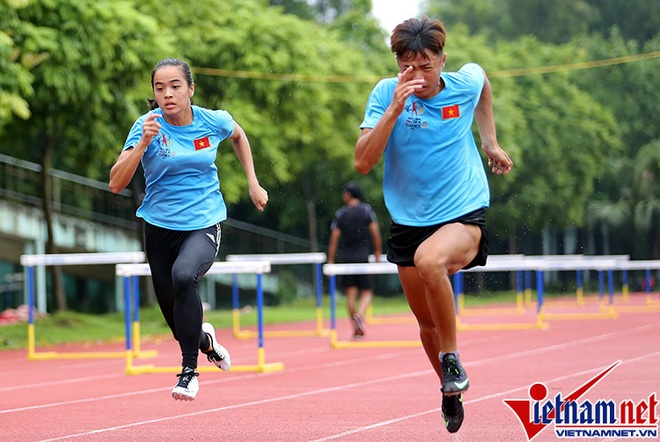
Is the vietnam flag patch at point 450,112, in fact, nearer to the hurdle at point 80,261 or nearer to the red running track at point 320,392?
the red running track at point 320,392

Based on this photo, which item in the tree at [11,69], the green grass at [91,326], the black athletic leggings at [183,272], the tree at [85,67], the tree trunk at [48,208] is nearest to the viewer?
the black athletic leggings at [183,272]

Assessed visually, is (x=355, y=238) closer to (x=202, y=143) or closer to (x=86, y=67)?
(x=86, y=67)

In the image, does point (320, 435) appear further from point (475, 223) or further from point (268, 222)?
point (268, 222)

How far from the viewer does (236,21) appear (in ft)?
95.0

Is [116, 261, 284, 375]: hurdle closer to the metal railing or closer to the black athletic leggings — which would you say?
the black athletic leggings

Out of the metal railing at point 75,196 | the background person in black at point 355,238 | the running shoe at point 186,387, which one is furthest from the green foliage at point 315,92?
the running shoe at point 186,387

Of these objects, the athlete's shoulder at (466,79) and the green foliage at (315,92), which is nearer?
the athlete's shoulder at (466,79)

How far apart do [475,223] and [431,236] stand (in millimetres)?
271

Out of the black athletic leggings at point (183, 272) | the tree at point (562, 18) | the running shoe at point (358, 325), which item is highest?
the tree at point (562, 18)

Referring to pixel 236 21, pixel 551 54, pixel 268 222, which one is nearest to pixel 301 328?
pixel 236 21

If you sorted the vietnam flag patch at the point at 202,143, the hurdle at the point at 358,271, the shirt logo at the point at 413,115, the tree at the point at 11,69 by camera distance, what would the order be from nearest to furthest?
the shirt logo at the point at 413,115 < the vietnam flag patch at the point at 202,143 < the hurdle at the point at 358,271 < the tree at the point at 11,69

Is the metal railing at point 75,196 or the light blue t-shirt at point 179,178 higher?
the metal railing at point 75,196

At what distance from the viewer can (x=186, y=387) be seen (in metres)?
7.53

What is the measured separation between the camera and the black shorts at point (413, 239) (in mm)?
7016
